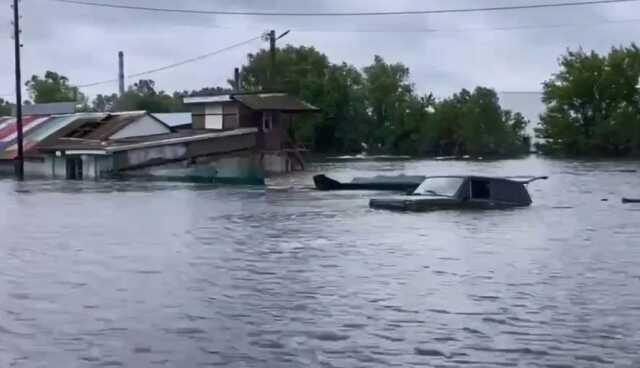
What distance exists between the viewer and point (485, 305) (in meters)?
14.3

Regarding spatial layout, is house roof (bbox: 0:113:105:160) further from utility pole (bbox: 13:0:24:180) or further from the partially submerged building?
utility pole (bbox: 13:0:24:180)

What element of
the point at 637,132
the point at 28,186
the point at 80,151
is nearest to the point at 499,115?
the point at 637,132

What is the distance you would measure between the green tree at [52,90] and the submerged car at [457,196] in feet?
350

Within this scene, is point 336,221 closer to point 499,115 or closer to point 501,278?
point 501,278

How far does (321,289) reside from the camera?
1603 cm

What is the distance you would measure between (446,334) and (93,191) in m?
36.7

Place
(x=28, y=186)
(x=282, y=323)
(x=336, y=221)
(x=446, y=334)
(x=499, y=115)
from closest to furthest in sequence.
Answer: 1. (x=446, y=334)
2. (x=282, y=323)
3. (x=336, y=221)
4. (x=28, y=186)
5. (x=499, y=115)

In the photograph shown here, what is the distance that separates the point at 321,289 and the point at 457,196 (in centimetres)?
1622

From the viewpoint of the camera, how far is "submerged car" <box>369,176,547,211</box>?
102 ft

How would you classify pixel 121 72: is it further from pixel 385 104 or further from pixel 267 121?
pixel 267 121

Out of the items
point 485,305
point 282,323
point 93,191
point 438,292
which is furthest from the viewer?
point 93,191

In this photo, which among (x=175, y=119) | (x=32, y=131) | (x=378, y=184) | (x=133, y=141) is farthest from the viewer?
(x=175, y=119)

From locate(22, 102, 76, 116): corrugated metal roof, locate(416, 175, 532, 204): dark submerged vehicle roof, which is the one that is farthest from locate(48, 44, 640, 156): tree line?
locate(416, 175, 532, 204): dark submerged vehicle roof

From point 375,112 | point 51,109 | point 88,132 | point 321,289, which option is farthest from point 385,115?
point 321,289
